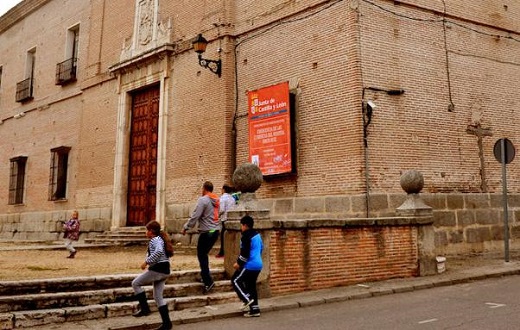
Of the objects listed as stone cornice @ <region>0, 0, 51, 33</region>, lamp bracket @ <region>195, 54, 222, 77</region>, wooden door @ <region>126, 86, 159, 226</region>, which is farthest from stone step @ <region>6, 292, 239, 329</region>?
stone cornice @ <region>0, 0, 51, 33</region>

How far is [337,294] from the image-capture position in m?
8.00

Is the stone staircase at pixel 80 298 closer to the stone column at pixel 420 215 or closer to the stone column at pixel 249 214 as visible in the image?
the stone column at pixel 249 214

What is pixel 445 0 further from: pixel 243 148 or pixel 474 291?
pixel 474 291

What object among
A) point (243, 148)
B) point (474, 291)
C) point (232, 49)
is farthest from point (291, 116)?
point (474, 291)

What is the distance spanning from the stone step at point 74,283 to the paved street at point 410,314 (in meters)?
1.58

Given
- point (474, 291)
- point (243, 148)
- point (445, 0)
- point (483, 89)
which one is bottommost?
point (474, 291)

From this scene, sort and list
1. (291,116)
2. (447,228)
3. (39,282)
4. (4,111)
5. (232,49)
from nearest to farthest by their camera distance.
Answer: (39,282)
(447,228)
(291,116)
(232,49)
(4,111)

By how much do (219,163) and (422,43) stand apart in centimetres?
597

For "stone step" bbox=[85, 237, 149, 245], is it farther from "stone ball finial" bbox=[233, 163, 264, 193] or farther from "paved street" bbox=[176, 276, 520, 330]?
"paved street" bbox=[176, 276, 520, 330]

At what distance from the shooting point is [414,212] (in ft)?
31.9

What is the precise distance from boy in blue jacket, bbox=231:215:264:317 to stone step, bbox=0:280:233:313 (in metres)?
0.98

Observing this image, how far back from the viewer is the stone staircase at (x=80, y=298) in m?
6.50

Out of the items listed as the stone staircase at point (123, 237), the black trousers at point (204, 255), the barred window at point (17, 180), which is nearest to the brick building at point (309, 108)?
the stone staircase at point (123, 237)

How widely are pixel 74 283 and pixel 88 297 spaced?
1.22 feet
